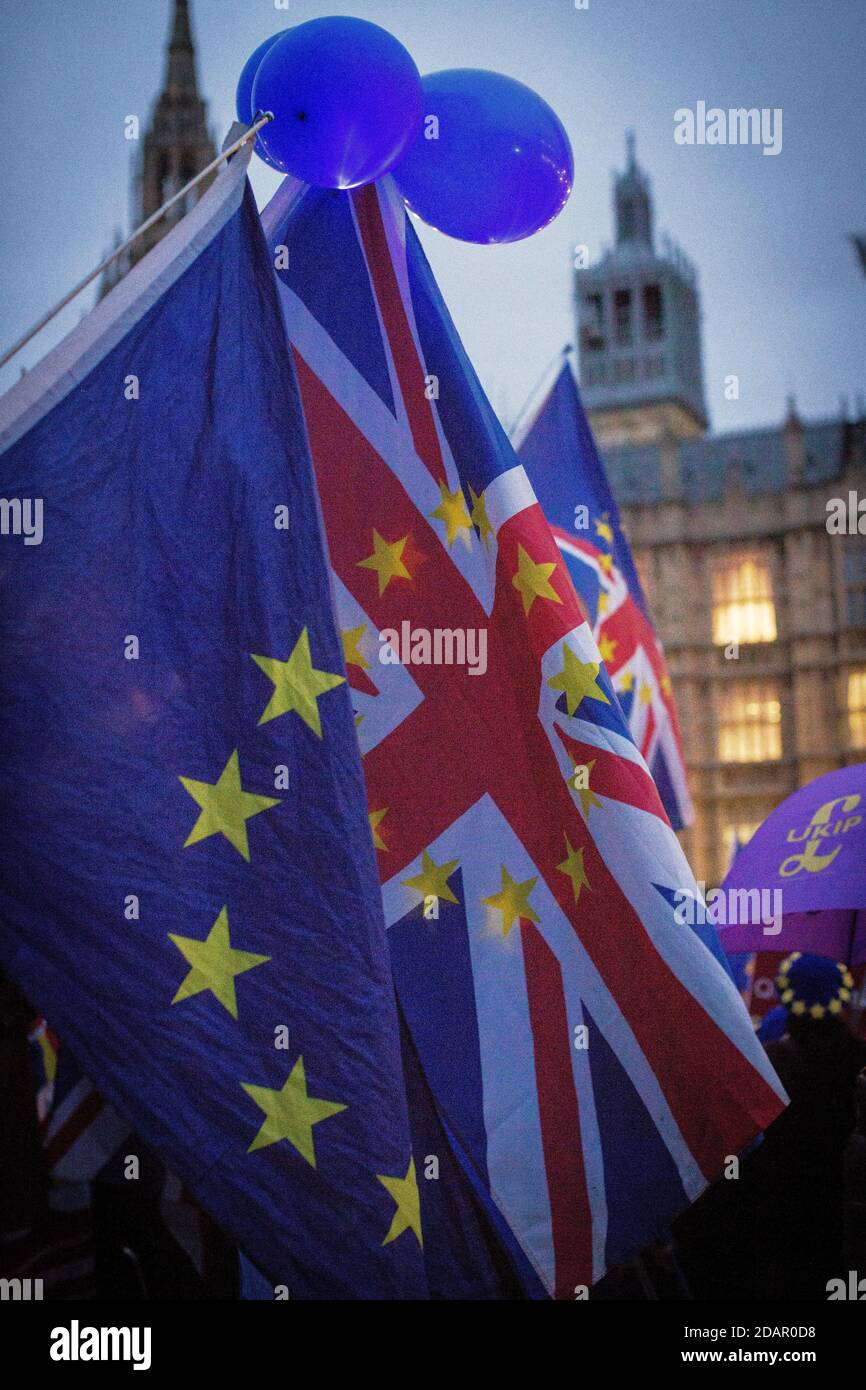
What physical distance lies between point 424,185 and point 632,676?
3296 millimetres

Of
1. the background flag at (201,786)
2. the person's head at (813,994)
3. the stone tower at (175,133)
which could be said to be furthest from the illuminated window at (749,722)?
the background flag at (201,786)

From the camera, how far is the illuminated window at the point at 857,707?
91.7ft

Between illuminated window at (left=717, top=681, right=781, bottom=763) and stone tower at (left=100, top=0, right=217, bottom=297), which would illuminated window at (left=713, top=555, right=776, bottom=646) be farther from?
stone tower at (left=100, top=0, right=217, bottom=297)

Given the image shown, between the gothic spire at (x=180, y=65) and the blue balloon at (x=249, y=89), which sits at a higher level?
the gothic spire at (x=180, y=65)

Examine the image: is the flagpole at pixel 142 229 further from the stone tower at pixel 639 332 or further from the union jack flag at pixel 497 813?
the stone tower at pixel 639 332

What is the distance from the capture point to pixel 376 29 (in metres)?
3.46

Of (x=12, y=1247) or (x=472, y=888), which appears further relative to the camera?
(x=472, y=888)

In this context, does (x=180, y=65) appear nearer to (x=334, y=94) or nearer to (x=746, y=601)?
(x=746, y=601)

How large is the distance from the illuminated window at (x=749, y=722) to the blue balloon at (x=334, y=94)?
2616 centimetres

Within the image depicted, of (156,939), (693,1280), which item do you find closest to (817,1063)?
(693,1280)

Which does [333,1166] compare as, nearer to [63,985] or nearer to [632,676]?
[63,985]

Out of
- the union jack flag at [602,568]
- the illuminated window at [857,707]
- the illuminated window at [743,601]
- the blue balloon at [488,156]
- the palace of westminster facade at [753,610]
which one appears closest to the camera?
the blue balloon at [488,156]

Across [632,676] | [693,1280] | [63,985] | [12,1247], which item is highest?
[632,676]

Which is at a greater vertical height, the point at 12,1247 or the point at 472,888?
the point at 472,888
